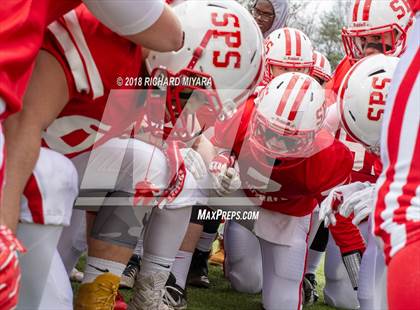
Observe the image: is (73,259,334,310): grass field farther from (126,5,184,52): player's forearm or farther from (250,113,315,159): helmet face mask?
(126,5,184,52): player's forearm

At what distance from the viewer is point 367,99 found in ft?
10.4

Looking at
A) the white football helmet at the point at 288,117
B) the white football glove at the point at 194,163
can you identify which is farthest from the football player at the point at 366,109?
the white football glove at the point at 194,163

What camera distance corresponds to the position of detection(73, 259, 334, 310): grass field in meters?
4.00

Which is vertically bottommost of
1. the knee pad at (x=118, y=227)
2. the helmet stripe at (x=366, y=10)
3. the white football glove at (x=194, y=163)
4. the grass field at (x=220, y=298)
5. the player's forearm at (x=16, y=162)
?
the grass field at (x=220, y=298)

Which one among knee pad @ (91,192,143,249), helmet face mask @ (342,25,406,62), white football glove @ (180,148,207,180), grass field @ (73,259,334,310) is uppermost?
helmet face mask @ (342,25,406,62)

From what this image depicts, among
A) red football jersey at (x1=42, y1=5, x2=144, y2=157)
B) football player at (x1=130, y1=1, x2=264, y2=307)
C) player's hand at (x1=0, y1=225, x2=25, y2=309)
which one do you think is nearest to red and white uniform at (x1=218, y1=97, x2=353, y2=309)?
football player at (x1=130, y1=1, x2=264, y2=307)

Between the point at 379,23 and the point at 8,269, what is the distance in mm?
2914

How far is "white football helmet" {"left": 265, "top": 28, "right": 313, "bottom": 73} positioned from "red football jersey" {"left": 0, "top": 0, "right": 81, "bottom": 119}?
2.78m

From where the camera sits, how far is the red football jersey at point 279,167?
3746mm

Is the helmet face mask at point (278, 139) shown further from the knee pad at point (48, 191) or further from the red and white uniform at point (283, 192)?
the knee pad at point (48, 191)

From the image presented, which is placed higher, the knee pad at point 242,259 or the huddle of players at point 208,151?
the huddle of players at point 208,151

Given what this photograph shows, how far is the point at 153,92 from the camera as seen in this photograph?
2.53 m

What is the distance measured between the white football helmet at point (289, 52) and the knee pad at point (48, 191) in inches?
104

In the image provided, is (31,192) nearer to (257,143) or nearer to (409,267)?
(409,267)
